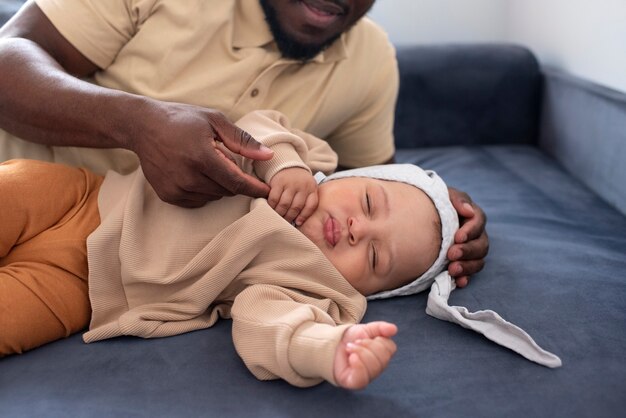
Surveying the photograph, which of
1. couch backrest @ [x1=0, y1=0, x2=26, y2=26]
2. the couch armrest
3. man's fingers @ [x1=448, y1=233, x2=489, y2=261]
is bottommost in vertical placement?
the couch armrest

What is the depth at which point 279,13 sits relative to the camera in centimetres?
144

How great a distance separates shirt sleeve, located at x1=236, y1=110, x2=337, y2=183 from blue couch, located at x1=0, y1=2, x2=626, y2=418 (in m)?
0.29

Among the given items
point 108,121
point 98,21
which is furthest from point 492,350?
point 98,21

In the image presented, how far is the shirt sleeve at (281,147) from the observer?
1.17 meters

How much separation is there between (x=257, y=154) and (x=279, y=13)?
51 cm

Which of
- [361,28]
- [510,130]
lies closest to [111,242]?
[361,28]

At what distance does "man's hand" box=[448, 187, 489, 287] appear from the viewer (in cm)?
123

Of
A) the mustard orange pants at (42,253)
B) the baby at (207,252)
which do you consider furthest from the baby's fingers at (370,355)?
the mustard orange pants at (42,253)

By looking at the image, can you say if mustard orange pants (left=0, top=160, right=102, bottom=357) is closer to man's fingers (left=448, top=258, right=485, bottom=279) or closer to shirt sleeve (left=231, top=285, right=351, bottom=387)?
shirt sleeve (left=231, top=285, right=351, bottom=387)

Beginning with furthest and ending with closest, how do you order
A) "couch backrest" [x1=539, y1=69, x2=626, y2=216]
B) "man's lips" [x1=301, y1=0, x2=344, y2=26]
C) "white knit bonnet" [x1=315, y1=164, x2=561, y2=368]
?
1. "couch backrest" [x1=539, y1=69, x2=626, y2=216]
2. "man's lips" [x1=301, y1=0, x2=344, y2=26]
3. "white knit bonnet" [x1=315, y1=164, x2=561, y2=368]

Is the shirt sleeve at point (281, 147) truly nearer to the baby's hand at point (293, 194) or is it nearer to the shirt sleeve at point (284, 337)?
the baby's hand at point (293, 194)

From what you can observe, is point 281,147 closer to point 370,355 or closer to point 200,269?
point 200,269

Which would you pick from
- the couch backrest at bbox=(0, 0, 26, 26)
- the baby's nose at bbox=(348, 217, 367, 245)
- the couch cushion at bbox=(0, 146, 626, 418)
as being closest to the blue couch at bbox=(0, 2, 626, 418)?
the couch cushion at bbox=(0, 146, 626, 418)

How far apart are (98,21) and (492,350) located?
0.98 m
